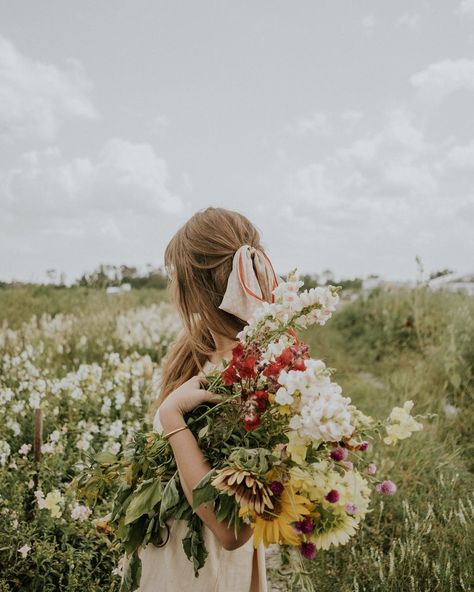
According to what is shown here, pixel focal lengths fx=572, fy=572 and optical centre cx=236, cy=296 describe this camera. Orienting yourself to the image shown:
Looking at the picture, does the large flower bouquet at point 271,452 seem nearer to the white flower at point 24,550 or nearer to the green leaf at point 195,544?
the green leaf at point 195,544

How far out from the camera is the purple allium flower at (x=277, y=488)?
1.33 meters

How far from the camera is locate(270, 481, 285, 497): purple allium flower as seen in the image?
1.33 metres

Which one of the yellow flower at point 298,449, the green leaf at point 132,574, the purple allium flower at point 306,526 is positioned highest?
the yellow flower at point 298,449

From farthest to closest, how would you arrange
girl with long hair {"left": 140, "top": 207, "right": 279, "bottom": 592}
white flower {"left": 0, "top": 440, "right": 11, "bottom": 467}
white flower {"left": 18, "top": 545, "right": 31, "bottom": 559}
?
1. white flower {"left": 0, "top": 440, "right": 11, "bottom": 467}
2. white flower {"left": 18, "top": 545, "right": 31, "bottom": 559}
3. girl with long hair {"left": 140, "top": 207, "right": 279, "bottom": 592}

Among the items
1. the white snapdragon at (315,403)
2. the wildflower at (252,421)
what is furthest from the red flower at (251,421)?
the white snapdragon at (315,403)

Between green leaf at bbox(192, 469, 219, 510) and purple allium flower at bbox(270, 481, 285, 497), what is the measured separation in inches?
6.7

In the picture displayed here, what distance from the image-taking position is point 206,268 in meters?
1.97

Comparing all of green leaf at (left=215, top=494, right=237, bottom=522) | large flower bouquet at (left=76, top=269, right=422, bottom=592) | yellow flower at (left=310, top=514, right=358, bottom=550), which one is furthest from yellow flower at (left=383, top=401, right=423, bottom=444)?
green leaf at (left=215, top=494, right=237, bottom=522)

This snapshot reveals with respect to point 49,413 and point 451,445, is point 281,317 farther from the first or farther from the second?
point 451,445

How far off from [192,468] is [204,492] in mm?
136

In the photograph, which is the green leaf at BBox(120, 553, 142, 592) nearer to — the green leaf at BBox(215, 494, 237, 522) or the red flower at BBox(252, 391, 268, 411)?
the green leaf at BBox(215, 494, 237, 522)

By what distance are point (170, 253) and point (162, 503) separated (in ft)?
2.84

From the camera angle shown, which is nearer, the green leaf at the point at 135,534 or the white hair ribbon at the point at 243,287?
the green leaf at the point at 135,534

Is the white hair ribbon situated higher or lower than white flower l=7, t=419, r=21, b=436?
higher
